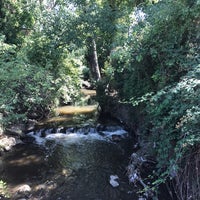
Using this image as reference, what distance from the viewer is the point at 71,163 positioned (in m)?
8.23

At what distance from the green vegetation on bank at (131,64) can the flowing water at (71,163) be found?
1.21m

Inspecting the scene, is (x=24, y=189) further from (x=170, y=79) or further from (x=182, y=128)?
(x=170, y=79)

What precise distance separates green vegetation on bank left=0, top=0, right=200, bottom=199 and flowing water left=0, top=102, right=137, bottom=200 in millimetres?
1207

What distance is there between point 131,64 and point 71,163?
373 cm

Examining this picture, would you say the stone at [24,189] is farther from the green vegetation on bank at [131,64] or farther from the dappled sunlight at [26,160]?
the green vegetation on bank at [131,64]

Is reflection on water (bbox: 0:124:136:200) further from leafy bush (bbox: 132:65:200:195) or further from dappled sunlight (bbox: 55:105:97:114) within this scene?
dappled sunlight (bbox: 55:105:97:114)

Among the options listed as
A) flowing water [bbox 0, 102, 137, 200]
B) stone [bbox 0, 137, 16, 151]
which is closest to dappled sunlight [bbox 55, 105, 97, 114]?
flowing water [bbox 0, 102, 137, 200]

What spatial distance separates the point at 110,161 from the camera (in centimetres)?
823

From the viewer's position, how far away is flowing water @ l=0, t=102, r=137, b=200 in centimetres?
659

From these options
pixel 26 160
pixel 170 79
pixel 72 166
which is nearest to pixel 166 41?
pixel 170 79

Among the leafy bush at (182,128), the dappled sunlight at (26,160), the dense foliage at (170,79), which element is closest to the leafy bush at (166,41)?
the dense foliage at (170,79)

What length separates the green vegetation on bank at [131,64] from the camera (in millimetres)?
4684

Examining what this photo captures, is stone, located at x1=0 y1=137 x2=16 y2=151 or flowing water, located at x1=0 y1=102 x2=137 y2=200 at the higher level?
stone, located at x1=0 y1=137 x2=16 y2=151

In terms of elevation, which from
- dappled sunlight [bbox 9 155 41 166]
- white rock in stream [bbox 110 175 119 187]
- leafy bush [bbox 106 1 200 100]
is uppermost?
leafy bush [bbox 106 1 200 100]
